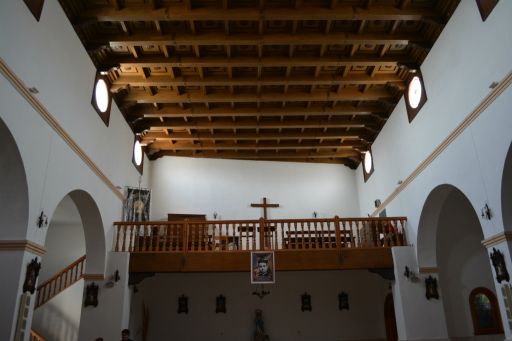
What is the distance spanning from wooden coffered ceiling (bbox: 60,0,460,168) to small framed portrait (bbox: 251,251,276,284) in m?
4.67

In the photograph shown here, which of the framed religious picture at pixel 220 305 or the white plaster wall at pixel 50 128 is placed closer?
the white plaster wall at pixel 50 128

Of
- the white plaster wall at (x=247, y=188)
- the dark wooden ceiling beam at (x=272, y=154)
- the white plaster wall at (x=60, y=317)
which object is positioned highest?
the dark wooden ceiling beam at (x=272, y=154)

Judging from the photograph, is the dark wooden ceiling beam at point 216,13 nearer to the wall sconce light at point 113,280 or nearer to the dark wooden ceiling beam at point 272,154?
the wall sconce light at point 113,280

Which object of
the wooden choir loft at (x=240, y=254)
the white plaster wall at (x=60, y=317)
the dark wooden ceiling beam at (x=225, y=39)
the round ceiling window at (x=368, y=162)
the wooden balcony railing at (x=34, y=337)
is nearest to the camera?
the dark wooden ceiling beam at (x=225, y=39)

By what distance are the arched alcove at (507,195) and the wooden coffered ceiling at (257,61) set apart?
3984 millimetres

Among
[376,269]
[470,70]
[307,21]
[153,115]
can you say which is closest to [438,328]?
[376,269]

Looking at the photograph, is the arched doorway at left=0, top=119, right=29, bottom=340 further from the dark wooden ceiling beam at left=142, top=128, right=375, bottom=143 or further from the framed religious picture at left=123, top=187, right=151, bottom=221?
the dark wooden ceiling beam at left=142, top=128, right=375, bottom=143

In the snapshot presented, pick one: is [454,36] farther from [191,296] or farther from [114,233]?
[191,296]

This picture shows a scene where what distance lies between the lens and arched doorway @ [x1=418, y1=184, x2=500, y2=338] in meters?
11.7

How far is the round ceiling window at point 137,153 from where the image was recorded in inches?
575

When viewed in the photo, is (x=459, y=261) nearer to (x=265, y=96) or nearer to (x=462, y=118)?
(x=462, y=118)

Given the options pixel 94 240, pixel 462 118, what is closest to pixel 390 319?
pixel 462 118

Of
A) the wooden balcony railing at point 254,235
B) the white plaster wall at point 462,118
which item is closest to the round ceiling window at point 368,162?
the white plaster wall at point 462,118

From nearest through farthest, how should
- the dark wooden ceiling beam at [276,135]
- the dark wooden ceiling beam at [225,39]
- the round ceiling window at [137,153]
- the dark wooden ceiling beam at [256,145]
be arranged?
the dark wooden ceiling beam at [225,39], the round ceiling window at [137,153], the dark wooden ceiling beam at [276,135], the dark wooden ceiling beam at [256,145]
